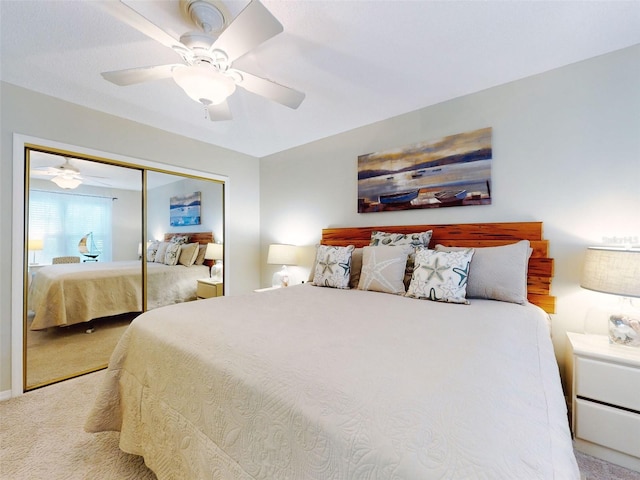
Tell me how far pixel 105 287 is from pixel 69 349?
0.60 meters

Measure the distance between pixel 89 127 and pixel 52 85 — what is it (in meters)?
0.40

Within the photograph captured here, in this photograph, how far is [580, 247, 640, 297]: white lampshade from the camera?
4.78 ft


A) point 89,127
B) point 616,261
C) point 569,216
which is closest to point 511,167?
point 569,216

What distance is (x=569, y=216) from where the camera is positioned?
1.97m

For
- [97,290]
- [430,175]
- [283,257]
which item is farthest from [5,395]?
[430,175]

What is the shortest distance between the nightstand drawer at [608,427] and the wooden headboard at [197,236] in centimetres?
362

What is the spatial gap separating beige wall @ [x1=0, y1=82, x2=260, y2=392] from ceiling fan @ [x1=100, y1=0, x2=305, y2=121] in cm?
130

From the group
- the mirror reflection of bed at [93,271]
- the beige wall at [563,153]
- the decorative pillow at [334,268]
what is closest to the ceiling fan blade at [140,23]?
the mirror reflection of bed at [93,271]

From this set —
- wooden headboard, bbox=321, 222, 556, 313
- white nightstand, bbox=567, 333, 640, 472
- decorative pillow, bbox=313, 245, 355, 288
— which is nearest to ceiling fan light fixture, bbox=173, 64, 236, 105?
decorative pillow, bbox=313, 245, 355, 288

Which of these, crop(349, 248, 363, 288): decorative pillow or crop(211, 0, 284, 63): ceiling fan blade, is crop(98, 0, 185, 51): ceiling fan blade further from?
crop(349, 248, 363, 288): decorative pillow

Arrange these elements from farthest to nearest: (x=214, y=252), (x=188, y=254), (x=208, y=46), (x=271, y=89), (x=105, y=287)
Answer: (x=214, y=252) < (x=188, y=254) < (x=105, y=287) < (x=271, y=89) < (x=208, y=46)

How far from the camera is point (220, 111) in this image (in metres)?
2.08

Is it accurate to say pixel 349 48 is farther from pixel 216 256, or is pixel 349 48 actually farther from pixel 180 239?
pixel 216 256

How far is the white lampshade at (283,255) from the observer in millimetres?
3424
